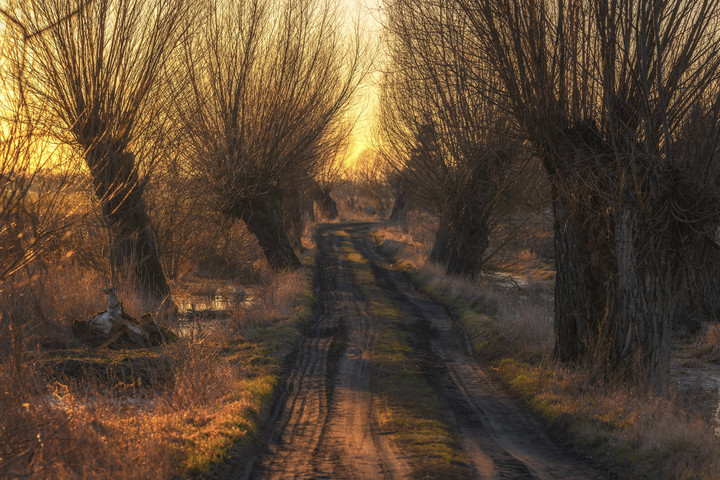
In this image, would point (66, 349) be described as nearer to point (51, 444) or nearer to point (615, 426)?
point (51, 444)

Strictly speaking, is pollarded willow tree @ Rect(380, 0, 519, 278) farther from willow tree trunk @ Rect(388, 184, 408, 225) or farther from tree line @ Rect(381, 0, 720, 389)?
willow tree trunk @ Rect(388, 184, 408, 225)

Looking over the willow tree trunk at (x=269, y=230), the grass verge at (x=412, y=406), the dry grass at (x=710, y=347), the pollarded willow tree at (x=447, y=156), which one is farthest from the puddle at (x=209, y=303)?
the dry grass at (x=710, y=347)

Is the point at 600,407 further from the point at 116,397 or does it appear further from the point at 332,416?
the point at 116,397

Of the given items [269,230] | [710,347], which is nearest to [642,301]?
[710,347]

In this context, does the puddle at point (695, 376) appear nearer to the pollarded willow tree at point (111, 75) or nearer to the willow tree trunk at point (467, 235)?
→ the willow tree trunk at point (467, 235)

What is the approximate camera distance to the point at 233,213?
68.8 ft

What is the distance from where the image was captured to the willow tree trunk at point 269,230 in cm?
2159

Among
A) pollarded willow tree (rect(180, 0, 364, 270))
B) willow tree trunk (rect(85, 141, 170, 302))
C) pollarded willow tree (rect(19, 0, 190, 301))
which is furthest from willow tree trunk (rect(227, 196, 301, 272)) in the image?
pollarded willow tree (rect(19, 0, 190, 301))

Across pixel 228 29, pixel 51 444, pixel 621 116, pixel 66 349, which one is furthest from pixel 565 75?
pixel 228 29

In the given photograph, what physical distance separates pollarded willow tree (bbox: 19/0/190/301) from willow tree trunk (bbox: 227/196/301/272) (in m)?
7.84

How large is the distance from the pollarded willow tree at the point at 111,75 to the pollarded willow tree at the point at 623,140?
6.23 m

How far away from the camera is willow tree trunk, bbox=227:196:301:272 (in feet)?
70.8

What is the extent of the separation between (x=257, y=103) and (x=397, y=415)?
13.1 meters

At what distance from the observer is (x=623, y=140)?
841 cm
